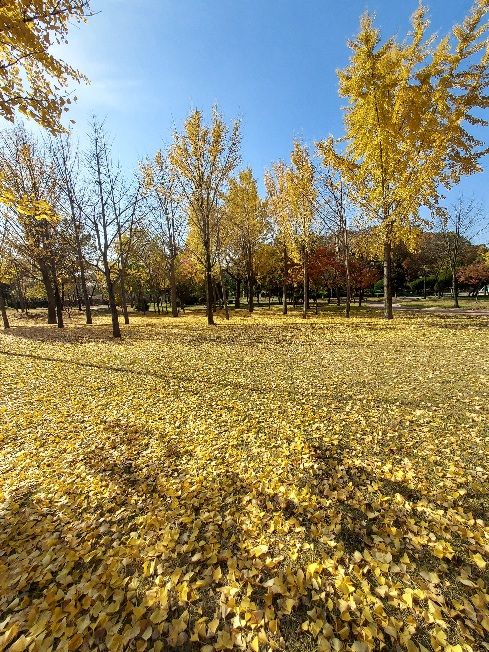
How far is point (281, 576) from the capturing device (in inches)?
123

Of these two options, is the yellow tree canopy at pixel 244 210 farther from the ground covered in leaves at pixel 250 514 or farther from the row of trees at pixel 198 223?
the ground covered in leaves at pixel 250 514

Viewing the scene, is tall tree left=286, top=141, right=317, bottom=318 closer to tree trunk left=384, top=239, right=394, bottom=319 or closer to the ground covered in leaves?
tree trunk left=384, top=239, right=394, bottom=319

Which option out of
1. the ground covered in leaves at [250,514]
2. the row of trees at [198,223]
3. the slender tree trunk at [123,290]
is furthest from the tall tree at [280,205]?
the ground covered in leaves at [250,514]

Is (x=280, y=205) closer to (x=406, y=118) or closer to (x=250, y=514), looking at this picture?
(x=406, y=118)

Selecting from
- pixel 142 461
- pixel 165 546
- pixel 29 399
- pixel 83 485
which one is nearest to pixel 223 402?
pixel 142 461

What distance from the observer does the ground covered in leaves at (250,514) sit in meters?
2.72

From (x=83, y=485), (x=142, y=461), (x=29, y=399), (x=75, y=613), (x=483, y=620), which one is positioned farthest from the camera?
(x=29, y=399)

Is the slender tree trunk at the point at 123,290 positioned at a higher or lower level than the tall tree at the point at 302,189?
lower

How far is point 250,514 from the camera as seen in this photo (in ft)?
13.0

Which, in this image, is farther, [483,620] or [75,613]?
[75,613]

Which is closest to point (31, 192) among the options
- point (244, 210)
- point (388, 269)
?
point (244, 210)

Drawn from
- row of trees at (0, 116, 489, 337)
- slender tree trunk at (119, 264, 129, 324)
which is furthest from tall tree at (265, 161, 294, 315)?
slender tree trunk at (119, 264, 129, 324)

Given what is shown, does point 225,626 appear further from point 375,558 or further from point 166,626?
point 375,558

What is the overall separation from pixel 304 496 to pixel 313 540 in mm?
652
